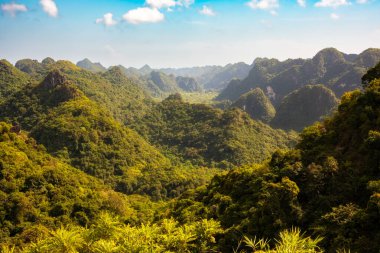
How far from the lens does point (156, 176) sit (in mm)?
94062

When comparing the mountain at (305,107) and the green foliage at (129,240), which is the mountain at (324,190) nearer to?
the green foliage at (129,240)

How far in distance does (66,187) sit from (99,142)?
4160cm

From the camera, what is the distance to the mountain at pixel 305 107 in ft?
582

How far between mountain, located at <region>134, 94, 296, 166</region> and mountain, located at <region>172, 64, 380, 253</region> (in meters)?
85.8

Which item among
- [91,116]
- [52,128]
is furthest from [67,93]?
[52,128]

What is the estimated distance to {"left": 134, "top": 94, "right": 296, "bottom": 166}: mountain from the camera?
127000 millimetres

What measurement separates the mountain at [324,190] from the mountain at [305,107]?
148826 mm

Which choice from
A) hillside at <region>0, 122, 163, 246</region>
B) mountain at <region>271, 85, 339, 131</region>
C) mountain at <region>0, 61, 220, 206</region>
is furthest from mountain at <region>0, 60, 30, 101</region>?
mountain at <region>271, 85, 339, 131</region>

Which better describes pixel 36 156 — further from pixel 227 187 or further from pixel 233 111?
pixel 233 111

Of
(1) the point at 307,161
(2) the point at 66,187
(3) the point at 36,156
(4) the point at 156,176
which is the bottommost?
(4) the point at 156,176

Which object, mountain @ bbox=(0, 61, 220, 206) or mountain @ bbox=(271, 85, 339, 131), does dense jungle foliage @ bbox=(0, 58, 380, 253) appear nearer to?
mountain @ bbox=(0, 61, 220, 206)

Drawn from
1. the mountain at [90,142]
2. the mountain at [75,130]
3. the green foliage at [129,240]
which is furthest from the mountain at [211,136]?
the green foliage at [129,240]

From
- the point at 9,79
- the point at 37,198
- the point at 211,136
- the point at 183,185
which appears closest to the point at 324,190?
the point at 37,198

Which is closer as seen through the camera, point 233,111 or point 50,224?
point 50,224
